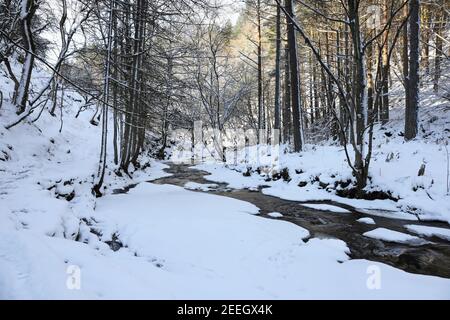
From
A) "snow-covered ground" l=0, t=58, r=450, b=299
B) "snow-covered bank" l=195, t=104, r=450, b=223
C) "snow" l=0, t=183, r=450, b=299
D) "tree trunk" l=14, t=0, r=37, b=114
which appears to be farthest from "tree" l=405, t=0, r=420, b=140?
"tree trunk" l=14, t=0, r=37, b=114

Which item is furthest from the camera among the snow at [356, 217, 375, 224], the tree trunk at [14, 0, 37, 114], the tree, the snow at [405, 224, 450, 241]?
the tree

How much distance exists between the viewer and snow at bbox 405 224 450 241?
5113 millimetres

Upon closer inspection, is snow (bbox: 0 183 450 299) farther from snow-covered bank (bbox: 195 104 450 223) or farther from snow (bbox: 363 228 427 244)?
snow-covered bank (bbox: 195 104 450 223)

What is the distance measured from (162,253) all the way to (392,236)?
379 cm

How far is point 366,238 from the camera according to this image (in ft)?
16.7

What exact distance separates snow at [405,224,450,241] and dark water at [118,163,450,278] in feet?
0.46

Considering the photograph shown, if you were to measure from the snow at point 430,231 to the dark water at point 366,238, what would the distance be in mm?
140

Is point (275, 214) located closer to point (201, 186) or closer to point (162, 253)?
point (162, 253)

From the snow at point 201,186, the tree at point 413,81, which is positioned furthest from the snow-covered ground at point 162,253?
the tree at point 413,81

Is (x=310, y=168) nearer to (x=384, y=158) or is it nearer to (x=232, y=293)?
(x=384, y=158)
